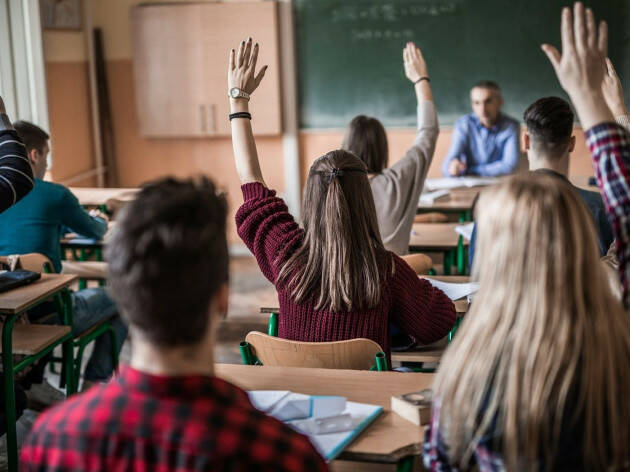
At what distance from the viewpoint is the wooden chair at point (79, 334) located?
3.29 metres

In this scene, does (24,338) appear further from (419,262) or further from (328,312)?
(419,262)

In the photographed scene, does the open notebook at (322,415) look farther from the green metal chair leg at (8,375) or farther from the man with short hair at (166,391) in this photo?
the green metal chair leg at (8,375)

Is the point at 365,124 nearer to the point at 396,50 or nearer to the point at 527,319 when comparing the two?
the point at 527,319

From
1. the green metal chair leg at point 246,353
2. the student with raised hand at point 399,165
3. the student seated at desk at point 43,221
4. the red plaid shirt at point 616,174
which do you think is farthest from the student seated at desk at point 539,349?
the student seated at desk at point 43,221

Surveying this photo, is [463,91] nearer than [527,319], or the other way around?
[527,319]

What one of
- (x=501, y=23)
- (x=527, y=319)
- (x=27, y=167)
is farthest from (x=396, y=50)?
(x=527, y=319)

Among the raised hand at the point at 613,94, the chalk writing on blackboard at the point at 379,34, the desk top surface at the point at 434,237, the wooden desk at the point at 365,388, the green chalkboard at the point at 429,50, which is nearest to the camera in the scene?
the wooden desk at the point at 365,388

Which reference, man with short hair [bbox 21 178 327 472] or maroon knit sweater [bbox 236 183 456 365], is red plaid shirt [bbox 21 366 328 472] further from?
maroon knit sweater [bbox 236 183 456 365]

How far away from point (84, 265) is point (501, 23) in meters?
3.86

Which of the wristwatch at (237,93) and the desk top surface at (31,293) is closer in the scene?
the wristwatch at (237,93)

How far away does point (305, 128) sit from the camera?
665 cm

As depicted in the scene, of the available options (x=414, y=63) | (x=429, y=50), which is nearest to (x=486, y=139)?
(x=429, y=50)

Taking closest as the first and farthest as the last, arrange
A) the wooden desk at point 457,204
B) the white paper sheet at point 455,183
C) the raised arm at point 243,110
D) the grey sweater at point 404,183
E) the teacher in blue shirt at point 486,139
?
the raised arm at point 243,110 < the grey sweater at point 404,183 < the wooden desk at point 457,204 < the white paper sheet at point 455,183 < the teacher in blue shirt at point 486,139

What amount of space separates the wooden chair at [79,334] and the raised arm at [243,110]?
1.31 m
